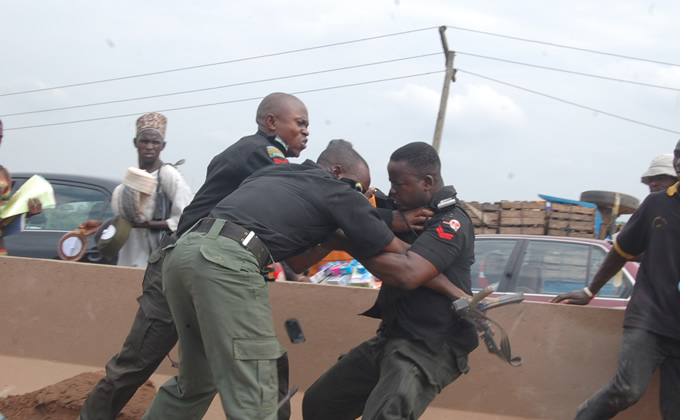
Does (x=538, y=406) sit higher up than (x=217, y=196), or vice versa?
(x=217, y=196)

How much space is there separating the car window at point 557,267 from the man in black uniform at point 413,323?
2.64 m

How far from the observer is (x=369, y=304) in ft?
14.2

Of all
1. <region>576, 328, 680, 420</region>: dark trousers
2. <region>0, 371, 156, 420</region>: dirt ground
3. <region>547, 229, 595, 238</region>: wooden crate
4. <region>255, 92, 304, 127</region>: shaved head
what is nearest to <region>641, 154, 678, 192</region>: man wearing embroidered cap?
<region>576, 328, 680, 420</region>: dark trousers

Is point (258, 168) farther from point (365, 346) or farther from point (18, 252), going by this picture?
point (18, 252)

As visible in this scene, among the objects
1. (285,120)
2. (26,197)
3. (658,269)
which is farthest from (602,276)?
(26,197)

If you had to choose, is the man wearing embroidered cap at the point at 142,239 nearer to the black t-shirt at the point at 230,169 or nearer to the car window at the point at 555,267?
the black t-shirt at the point at 230,169

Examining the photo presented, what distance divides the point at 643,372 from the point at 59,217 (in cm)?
508

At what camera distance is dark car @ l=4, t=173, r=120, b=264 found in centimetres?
614

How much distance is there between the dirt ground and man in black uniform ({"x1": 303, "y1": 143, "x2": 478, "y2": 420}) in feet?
4.62

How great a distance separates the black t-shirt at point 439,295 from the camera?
10.3 feet

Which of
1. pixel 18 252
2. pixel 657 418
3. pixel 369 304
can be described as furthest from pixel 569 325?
pixel 18 252

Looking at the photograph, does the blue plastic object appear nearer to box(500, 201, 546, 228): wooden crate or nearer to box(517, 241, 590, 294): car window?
box(500, 201, 546, 228): wooden crate

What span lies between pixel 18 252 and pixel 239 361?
4213 millimetres

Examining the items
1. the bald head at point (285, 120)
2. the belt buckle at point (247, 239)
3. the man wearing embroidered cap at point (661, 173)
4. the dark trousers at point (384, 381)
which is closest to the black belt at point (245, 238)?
the belt buckle at point (247, 239)
